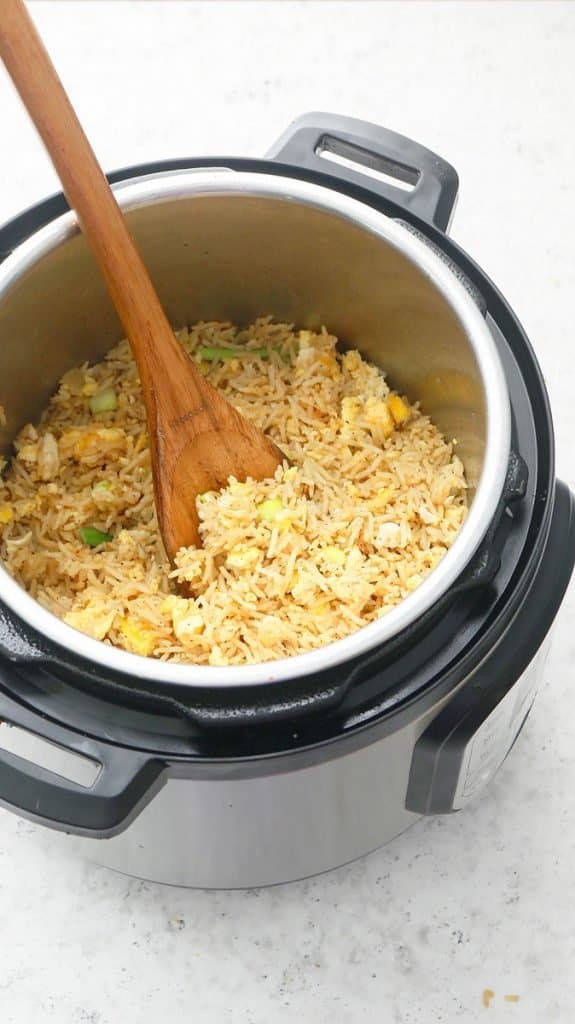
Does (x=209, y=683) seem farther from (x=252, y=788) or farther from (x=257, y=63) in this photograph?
(x=257, y=63)

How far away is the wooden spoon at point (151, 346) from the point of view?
131 centimetres

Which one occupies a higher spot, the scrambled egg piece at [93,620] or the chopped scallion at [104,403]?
the chopped scallion at [104,403]

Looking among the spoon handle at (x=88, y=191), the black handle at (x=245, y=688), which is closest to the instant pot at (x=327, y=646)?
the black handle at (x=245, y=688)

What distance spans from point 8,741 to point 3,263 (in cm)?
65

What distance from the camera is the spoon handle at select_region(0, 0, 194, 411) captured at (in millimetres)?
1283

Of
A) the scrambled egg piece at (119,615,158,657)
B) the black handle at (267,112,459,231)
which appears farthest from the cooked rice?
the black handle at (267,112,459,231)

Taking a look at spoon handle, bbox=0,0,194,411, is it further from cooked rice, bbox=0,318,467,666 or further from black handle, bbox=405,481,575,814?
black handle, bbox=405,481,575,814

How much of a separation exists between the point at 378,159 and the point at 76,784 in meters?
1.05

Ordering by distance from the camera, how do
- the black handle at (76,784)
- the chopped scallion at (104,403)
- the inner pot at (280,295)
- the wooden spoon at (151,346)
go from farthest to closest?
the chopped scallion at (104,403) < the inner pot at (280,295) < the wooden spoon at (151,346) < the black handle at (76,784)

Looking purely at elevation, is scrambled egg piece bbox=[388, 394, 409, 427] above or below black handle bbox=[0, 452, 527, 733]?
above

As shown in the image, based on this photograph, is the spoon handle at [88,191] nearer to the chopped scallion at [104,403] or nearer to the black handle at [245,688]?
the chopped scallion at [104,403]

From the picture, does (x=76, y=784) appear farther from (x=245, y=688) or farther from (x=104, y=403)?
(x=104, y=403)

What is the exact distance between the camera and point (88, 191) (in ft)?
4.53

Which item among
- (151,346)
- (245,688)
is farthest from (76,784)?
(151,346)
